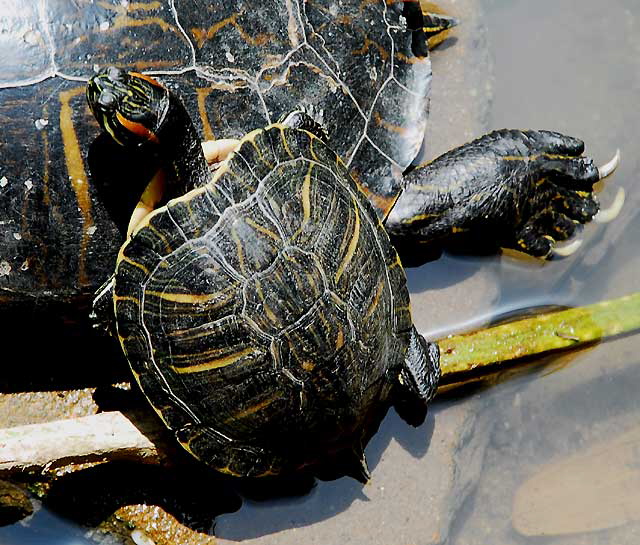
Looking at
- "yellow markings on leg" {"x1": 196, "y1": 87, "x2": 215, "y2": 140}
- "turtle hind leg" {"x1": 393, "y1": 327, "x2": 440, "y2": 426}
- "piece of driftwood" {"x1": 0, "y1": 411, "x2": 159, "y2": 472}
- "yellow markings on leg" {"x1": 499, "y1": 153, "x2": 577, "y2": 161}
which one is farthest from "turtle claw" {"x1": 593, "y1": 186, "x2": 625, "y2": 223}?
"piece of driftwood" {"x1": 0, "y1": 411, "x2": 159, "y2": 472}

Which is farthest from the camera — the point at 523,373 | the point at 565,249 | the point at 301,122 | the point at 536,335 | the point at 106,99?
the point at 565,249

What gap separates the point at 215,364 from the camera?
297cm

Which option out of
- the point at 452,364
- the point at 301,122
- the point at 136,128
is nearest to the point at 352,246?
the point at 301,122

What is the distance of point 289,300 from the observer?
288 centimetres

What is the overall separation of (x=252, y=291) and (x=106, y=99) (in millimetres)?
837

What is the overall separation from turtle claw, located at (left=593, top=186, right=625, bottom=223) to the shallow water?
4 cm

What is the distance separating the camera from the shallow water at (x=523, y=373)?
12.5 feet

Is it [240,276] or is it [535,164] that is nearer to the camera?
[240,276]

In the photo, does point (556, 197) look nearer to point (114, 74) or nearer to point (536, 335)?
point (536, 335)

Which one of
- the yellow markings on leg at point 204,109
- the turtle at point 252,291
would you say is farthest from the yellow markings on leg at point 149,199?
the yellow markings on leg at point 204,109

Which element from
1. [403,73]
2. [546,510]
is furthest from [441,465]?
[403,73]

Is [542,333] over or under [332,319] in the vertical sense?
under

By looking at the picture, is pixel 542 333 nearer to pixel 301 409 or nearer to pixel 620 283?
pixel 620 283

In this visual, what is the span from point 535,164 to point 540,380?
1.12 m
